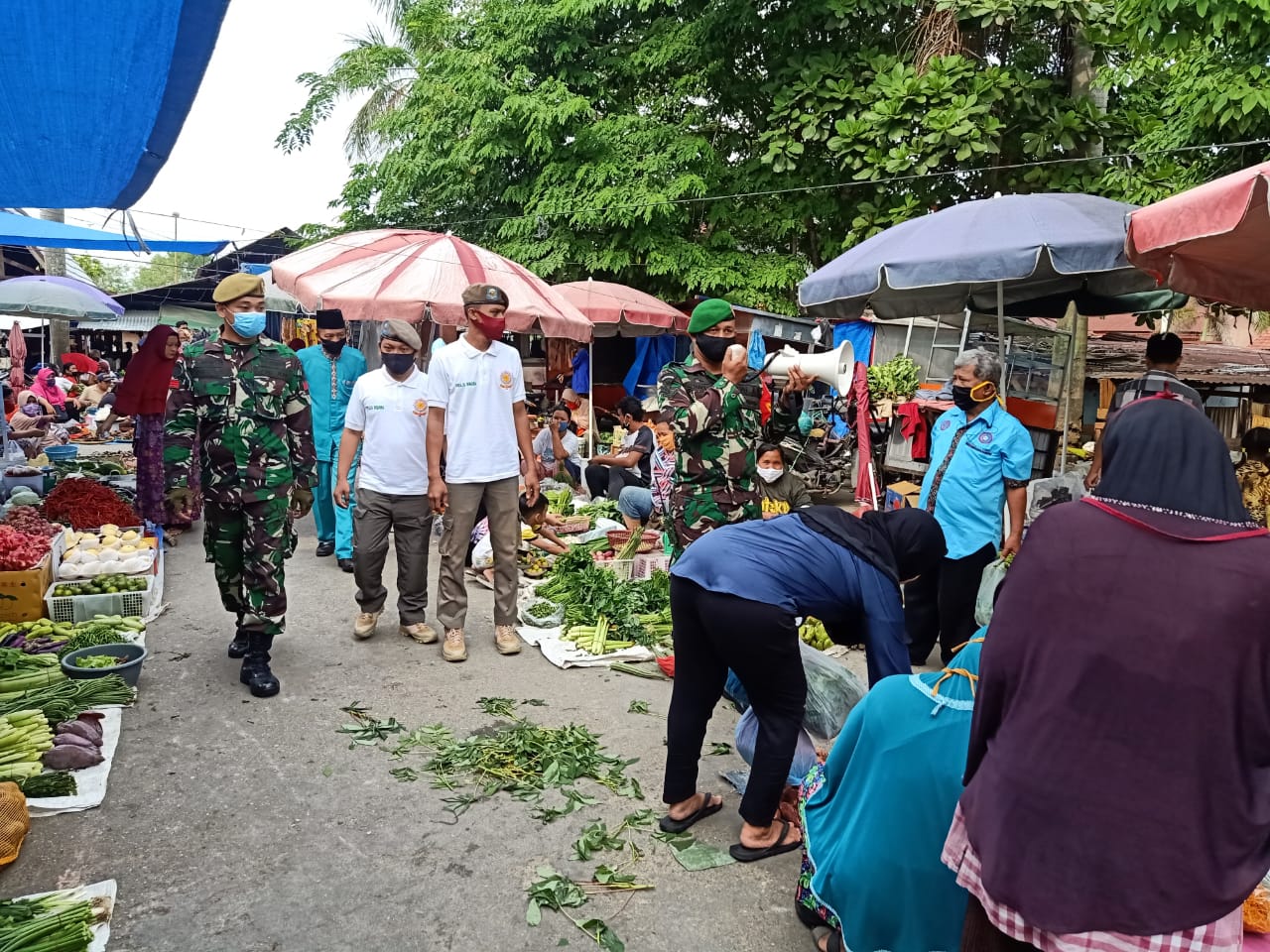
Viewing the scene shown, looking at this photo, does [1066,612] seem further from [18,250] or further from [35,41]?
[18,250]

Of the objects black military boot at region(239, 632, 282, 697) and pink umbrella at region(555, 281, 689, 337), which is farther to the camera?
pink umbrella at region(555, 281, 689, 337)

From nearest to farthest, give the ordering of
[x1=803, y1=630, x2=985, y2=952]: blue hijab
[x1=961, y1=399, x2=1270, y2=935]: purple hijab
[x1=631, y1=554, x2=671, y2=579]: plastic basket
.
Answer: [x1=961, y1=399, x2=1270, y2=935]: purple hijab
[x1=803, y1=630, x2=985, y2=952]: blue hijab
[x1=631, y1=554, x2=671, y2=579]: plastic basket

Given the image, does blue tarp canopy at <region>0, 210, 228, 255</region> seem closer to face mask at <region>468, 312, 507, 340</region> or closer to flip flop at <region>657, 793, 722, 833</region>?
face mask at <region>468, 312, 507, 340</region>

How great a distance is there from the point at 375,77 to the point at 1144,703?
21192 mm

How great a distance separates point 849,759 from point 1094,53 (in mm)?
11579

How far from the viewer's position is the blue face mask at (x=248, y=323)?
493 cm

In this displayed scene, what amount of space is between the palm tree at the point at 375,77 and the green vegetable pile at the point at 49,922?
15.0m

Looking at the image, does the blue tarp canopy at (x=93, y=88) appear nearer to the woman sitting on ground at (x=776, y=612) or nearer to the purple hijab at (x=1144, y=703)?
the woman sitting on ground at (x=776, y=612)

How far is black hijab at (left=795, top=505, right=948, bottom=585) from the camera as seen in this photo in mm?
3336

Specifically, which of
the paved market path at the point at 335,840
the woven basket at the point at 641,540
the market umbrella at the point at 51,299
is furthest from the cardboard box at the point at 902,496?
the market umbrella at the point at 51,299

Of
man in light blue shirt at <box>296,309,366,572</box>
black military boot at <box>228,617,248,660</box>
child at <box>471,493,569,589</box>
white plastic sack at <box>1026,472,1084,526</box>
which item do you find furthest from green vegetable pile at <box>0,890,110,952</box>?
white plastic sack at <box>1026,472,1084,526</box>

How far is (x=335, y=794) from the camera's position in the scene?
4.00 metres

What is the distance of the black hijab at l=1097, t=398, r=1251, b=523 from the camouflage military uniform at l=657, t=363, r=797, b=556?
312 cm

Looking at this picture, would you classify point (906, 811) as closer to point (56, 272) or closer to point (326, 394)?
point (326, 394)
